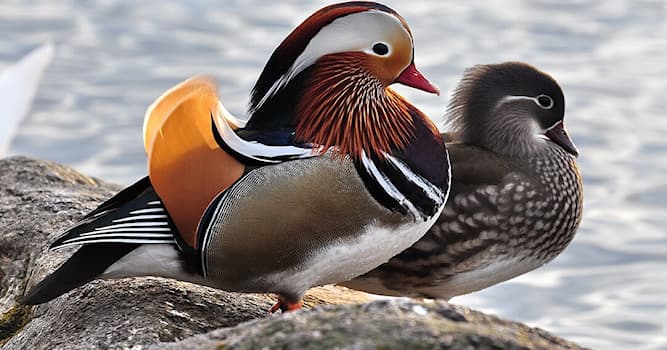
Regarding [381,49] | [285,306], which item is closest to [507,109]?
[381,49]

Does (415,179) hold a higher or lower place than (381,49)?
lower

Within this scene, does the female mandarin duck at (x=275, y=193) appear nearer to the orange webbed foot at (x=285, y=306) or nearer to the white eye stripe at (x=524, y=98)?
the orange webbed foot at (x=285, y=306)

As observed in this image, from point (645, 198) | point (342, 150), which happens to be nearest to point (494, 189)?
point (342, 150)

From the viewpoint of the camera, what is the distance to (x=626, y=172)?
654 cm

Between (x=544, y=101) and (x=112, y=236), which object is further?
(x=544, y=101)

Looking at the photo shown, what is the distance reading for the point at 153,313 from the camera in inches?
114

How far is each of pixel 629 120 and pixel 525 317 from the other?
1924mm

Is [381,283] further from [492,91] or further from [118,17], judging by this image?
[118,17]

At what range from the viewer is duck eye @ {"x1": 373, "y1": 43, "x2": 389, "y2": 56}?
3.03 meters

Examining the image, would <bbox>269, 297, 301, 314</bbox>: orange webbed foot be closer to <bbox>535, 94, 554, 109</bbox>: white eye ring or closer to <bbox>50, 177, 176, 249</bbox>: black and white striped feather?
<bbox>50, 177, 176, 249</bbox>: black and white striped feather

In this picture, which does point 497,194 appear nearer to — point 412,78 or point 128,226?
point 412,78

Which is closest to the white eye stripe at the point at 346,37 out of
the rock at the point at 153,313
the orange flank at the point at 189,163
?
the orange flank at the point at 189,163

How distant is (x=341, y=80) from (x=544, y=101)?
1.15m

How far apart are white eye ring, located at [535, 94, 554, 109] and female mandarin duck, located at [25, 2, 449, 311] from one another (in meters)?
1.06
